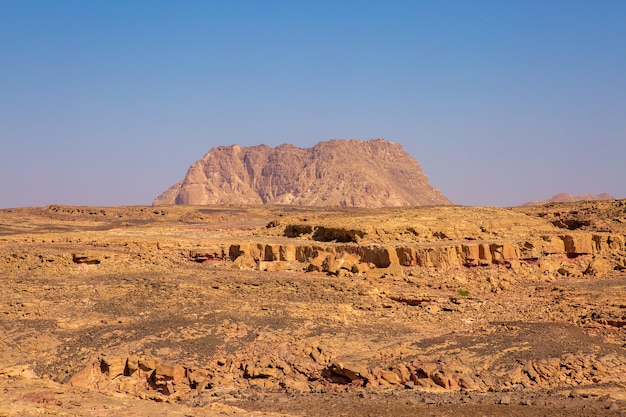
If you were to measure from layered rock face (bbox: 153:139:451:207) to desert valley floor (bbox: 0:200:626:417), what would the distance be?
73.8 m

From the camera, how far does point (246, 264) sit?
1041 inches

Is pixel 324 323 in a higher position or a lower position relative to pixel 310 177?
lower

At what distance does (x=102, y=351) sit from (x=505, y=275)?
45.6 ft

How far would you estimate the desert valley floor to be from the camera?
50.5 ft

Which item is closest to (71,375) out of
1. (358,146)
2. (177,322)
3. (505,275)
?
(177,322)

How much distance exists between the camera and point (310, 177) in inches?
4466

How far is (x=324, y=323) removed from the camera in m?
19.8

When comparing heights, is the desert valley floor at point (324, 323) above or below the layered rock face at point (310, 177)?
below

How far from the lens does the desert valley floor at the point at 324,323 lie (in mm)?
15398

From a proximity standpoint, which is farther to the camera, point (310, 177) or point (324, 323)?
point (310, 177)

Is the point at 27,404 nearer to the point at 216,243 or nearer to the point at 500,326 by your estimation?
the point at 500,326

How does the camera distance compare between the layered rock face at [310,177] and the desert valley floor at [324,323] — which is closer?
the desert valley floor at [324,323]

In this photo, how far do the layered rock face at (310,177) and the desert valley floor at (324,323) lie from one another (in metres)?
73.8

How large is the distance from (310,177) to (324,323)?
93977 mm
